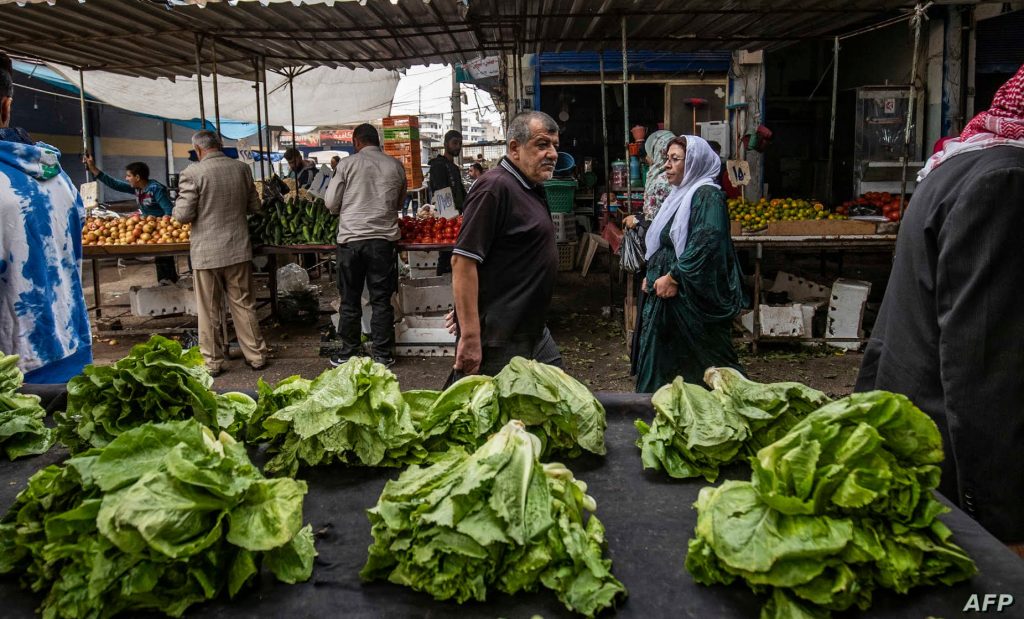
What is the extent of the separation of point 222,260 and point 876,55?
10.6 meters

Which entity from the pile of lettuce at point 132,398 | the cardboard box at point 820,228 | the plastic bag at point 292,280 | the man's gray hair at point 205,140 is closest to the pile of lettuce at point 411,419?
the pile of lettuce at point 132,398

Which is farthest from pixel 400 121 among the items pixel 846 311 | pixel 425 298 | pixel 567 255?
pixel 846 311

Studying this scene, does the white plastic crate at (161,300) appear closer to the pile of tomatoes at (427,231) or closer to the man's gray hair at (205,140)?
the man's gray hair at (205,140)

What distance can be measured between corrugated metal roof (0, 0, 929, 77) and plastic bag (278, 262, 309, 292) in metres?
2.77

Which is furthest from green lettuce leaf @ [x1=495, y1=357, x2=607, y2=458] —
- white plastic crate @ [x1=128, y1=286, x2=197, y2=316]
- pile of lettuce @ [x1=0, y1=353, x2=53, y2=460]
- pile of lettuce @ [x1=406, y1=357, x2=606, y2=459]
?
white plastic crate @ [x1=128, y1=286, x2=197, y2=316]

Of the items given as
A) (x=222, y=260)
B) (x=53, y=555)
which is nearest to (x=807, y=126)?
(x=222, y=260)

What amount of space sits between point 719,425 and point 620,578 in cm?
64

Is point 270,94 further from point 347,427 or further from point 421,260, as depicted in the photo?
point 347,427

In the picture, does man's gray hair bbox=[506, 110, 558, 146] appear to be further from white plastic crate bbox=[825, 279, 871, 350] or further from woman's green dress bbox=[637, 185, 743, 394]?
white plastic crate bbox=[825, 279, 871, 350]

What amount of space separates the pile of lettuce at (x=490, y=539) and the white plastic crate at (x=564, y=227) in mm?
10695

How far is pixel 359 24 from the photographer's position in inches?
288

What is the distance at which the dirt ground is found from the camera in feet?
22.8

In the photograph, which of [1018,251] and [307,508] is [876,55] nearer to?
[1018,251]

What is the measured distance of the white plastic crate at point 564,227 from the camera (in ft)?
40.3
